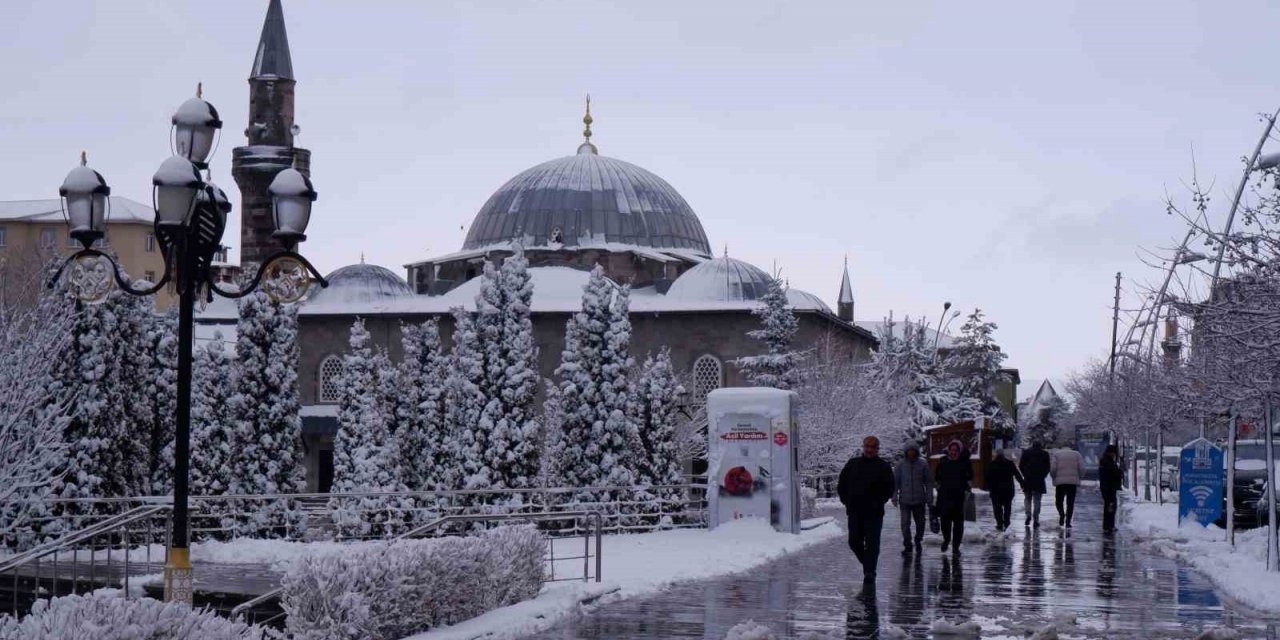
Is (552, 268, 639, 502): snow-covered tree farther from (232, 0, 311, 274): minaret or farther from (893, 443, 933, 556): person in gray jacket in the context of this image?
(232, 0, 311, 274): minaret

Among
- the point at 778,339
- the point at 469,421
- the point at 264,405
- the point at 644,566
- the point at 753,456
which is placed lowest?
the point at 644,566

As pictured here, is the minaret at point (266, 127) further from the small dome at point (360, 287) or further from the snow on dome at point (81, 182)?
the snow on dome at point (81, 182)

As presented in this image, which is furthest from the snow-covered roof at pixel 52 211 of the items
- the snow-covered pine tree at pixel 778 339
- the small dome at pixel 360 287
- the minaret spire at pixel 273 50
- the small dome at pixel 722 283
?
the snow-covered pine tree at pixel 778 339

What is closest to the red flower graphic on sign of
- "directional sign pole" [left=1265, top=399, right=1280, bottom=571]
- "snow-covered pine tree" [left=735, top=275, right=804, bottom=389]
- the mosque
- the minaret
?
"directional sign pole" [left=1265, top=399, right=1280, bottom=571]

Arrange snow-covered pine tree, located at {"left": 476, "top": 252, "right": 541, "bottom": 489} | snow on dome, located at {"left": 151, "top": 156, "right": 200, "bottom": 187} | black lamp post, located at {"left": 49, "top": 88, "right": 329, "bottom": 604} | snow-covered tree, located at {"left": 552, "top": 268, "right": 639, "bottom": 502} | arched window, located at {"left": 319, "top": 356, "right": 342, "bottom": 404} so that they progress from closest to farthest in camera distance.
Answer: black lamp post, located at {"left": 49, "top": 88, "right": 329, "bottom": 604} → snow on dome, located at {"left": 151, "top": 156, "right": 200, "bottom": 187} → snow-covered tree, located at {"left": 552, "top": 268, "right": 639, "bottom": 502} → snow-covered pine tree, located at {"left": 476, "top": 252, "right": 541, "bottom": 489} → arched window, located at {"left": 319, "top": 356, "right": 342, "bottom": 404}

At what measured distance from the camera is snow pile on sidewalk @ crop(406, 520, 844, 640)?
490 inches

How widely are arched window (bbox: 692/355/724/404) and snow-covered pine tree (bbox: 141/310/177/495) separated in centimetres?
2832

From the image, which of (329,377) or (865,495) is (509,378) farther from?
(329,377)

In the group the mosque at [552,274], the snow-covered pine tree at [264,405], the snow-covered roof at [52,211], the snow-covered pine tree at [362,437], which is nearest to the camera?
the snow-covered pine tree at [264,405]

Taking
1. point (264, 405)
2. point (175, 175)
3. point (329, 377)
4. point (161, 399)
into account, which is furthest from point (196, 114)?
point (329, 377)

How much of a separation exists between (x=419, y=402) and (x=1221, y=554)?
31.5 m

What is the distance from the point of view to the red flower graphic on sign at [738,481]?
23328 mm

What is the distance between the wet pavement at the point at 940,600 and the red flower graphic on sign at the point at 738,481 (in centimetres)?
212

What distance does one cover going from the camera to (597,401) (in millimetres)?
36906
